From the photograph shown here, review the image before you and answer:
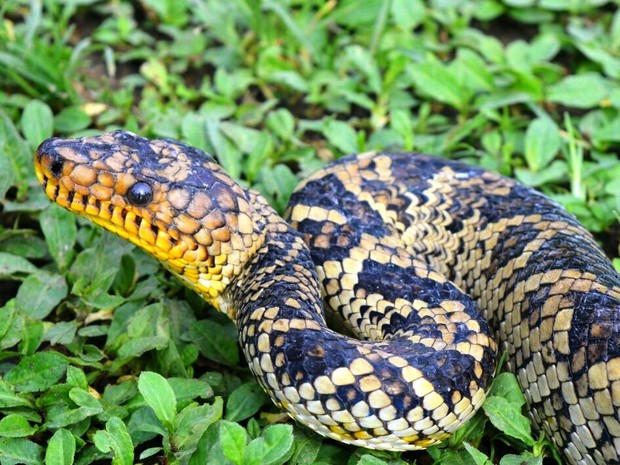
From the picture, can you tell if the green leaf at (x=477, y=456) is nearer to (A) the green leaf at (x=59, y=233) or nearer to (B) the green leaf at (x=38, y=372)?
(B) the green leaf at (x=38, y=372)

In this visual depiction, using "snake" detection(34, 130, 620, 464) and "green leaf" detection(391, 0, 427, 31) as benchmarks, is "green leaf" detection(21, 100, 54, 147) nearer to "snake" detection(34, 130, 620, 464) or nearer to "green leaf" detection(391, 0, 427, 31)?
"snake" detection(34, 130, 620, 464)

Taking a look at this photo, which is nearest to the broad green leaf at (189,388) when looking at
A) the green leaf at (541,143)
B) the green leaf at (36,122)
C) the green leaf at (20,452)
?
the green leaf at (20,452)

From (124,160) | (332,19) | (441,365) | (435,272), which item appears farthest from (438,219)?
(332,19)

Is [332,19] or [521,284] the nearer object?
[521,284]

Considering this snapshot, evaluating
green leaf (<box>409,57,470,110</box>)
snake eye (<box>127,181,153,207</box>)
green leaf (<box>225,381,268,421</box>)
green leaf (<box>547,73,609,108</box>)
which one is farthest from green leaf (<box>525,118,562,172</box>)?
snake eye (<box>127,181,153,207</box>)

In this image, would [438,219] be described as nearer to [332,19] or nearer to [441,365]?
[441,365]

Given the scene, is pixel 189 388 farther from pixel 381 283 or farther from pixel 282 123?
pixel 282 123

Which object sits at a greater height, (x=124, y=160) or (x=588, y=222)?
(x=124, y=160)
